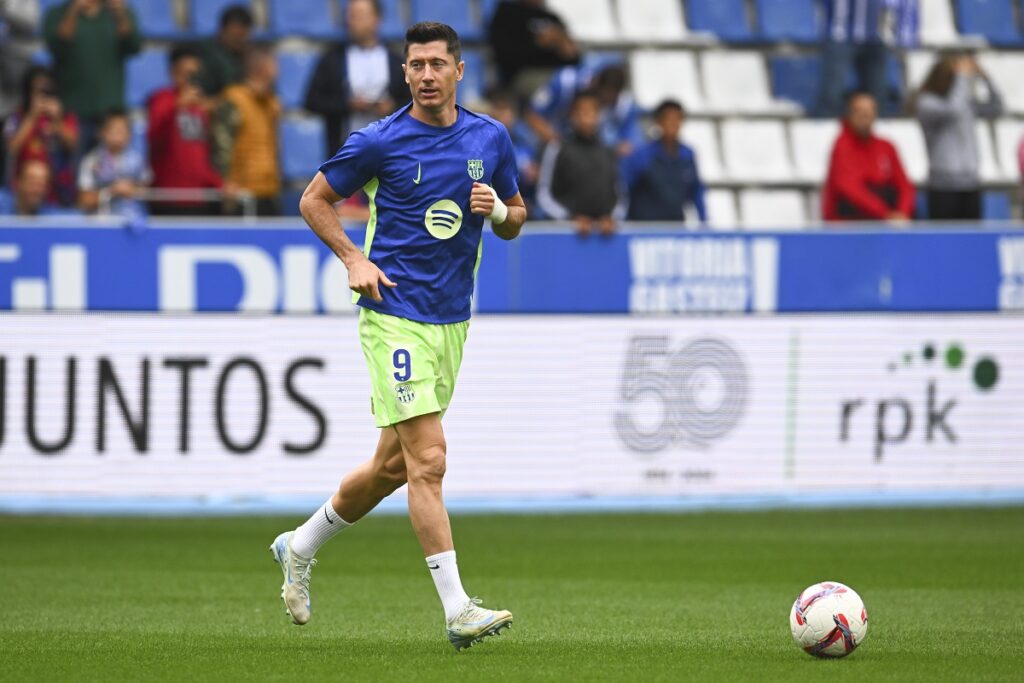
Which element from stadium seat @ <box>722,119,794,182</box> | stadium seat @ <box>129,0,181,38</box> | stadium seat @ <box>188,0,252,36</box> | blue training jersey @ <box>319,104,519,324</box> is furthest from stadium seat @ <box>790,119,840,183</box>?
blue training jersey @ <box>319,104,519,324</box>

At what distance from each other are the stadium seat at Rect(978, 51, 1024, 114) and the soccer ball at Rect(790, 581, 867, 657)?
15681 mm

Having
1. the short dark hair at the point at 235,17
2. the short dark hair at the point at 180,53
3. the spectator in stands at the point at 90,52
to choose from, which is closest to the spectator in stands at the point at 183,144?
the short dark hair at the point at 180,53

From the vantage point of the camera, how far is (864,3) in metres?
19.0

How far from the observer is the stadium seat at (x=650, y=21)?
823 inches

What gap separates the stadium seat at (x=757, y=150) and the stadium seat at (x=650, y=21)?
1.47 metres

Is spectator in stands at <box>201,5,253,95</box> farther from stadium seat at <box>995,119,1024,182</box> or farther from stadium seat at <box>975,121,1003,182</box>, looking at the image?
stadium seat at <box>995,119,1024,182</box>

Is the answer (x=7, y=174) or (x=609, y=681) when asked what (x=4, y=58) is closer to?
(x=7, y=174)

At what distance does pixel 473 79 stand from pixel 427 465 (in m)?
12.1

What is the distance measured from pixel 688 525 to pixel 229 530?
3.59m

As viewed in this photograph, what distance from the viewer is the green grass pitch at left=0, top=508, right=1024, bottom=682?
23.4 feet

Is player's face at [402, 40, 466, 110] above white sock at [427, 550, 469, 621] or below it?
above

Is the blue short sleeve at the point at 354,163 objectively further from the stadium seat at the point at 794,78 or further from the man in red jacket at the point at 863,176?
the stadium seat at the point at 794,78

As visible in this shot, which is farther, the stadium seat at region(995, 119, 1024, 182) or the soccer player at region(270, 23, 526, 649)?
the stadium seat at region(995, 119, 1024, 182)

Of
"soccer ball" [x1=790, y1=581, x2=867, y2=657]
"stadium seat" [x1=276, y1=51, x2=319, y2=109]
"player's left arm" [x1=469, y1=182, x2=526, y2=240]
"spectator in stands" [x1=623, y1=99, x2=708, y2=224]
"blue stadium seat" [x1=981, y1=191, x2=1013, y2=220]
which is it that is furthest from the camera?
"blue stadium seat" [x1=981, y1=191, x2=1013, y2=220]
